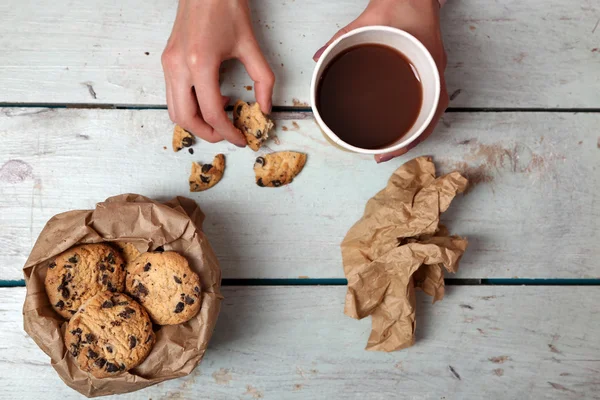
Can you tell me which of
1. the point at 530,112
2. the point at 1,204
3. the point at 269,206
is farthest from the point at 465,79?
the point at 1,204

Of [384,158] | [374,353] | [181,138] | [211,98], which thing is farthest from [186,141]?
[374,353]

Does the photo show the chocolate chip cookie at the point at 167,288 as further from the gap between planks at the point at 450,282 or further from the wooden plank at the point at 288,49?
the wooden plank at the point at 288,49

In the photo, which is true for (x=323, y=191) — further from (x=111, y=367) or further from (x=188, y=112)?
(x=111, y=367)

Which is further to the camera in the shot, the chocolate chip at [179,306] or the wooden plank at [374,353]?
the wooden plank at [374,353]

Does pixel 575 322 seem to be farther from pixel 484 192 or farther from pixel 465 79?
pixel 465 79

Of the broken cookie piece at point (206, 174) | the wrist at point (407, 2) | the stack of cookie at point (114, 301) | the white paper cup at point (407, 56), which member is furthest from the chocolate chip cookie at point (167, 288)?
the wrist at point (407, 2)

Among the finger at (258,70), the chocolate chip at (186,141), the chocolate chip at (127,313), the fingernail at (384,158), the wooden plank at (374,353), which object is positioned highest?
the finger at (258,70)
